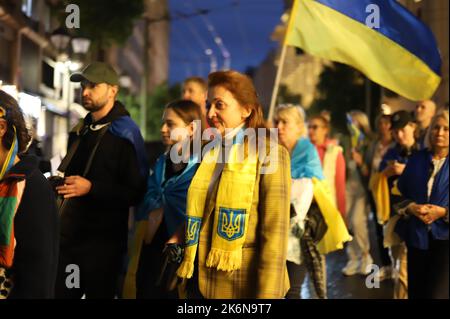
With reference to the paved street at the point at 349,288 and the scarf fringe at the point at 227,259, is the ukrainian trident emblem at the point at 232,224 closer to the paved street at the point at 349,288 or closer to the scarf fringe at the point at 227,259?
the scarf fringe at the point at 227,259

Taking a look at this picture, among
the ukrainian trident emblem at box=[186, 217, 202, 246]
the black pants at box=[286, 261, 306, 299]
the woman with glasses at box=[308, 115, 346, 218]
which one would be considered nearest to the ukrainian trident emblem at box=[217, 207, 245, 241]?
the ukrainian trident emblem at box=[186, 217, 202, 246]

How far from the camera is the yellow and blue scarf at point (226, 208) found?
471 cm

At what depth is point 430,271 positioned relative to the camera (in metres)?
7.53

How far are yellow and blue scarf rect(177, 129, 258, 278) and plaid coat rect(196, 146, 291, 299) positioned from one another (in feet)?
0.15

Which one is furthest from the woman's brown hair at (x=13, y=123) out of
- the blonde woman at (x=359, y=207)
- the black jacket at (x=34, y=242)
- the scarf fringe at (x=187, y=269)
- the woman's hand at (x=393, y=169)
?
the blonde woman at (x=359, y=207)

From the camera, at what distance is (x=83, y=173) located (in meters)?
6.39

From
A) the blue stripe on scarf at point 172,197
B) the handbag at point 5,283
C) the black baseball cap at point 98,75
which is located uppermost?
the black baseball cap at point 98,75

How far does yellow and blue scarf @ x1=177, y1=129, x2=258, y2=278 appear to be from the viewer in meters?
4.71

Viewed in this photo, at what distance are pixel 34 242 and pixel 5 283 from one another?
24 centimetres

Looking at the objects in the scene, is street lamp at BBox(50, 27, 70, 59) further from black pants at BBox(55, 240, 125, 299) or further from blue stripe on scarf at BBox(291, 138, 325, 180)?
black pants at BBox(55, 240, 125, 299)

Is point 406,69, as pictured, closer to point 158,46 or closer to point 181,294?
point 181,294

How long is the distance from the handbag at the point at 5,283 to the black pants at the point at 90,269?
238cm
